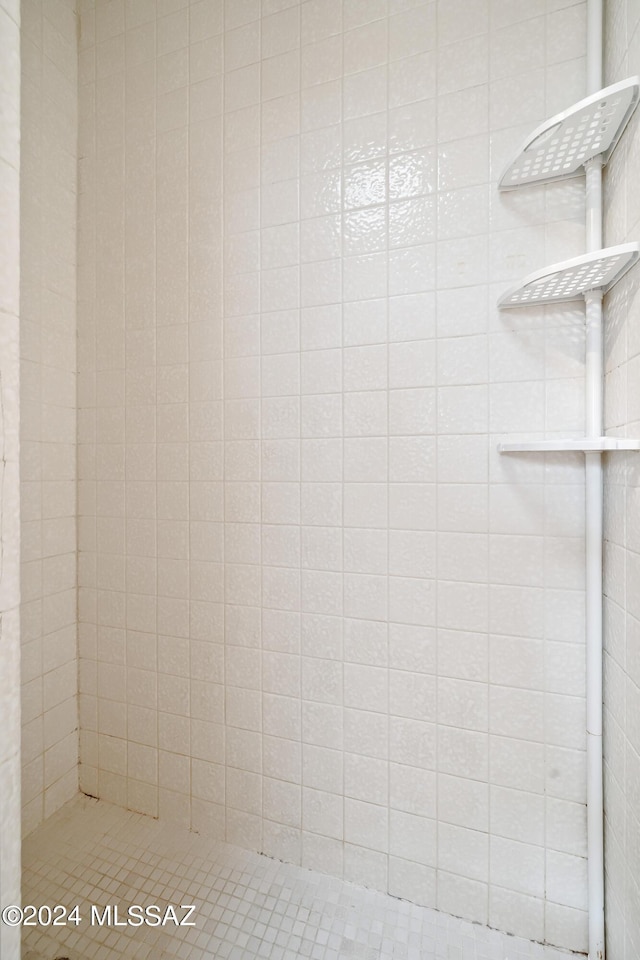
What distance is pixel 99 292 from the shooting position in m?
1.54

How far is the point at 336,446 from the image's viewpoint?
1271 mm

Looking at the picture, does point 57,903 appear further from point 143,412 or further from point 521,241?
point 521,241

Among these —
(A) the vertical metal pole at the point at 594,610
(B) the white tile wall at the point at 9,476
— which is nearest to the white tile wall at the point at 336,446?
(A) the vertical metal pole at the point at 594,610

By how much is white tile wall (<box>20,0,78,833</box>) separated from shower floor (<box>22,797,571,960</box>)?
0.25 metres

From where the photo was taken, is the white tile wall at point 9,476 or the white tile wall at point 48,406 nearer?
the white tile wall at point 9,476

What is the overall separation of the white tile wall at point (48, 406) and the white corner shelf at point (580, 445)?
131cm

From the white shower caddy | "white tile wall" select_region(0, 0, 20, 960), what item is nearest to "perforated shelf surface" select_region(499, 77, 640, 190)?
the white shower caddy

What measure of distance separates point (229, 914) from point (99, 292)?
5.75 feet

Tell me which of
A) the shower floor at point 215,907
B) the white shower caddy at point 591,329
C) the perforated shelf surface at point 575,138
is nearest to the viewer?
the perforated shelf surface at point 575,138

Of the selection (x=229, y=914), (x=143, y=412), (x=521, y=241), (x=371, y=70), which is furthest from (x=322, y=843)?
(x=371, y=70)

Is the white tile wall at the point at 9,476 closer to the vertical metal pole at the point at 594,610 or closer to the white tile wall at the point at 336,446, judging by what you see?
the white tile wall at the point at 336,446

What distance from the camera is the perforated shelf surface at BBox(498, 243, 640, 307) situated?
85cm

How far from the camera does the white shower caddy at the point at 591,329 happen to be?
3.18 feet

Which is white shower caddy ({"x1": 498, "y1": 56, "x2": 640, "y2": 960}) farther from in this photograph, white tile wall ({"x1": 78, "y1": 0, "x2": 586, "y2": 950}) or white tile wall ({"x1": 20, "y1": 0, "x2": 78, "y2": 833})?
white tile wall ({"x1": 20, "y1": 0, "x2": 78, "y2": 833})
